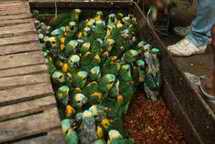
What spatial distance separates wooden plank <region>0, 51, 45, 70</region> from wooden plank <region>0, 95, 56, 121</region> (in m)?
0.43

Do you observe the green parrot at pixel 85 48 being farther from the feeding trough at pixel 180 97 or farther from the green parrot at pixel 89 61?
the feeding trough at pixel 180 97

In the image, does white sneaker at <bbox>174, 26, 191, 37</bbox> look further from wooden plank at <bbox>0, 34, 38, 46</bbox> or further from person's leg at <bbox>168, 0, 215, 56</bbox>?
wooden plank at <bbox>0, 34, 38, 46</bbox>

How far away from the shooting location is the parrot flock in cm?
224

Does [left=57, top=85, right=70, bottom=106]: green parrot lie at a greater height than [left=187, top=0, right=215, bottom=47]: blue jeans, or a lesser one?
lesser

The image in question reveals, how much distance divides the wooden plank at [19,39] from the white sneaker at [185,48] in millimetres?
1097

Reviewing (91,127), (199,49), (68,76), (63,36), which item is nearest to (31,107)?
(91,127)

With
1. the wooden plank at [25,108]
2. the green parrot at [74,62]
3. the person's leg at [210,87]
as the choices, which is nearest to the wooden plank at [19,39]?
the green parrot at [74,62]

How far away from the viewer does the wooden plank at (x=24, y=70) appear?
2363 millimetres

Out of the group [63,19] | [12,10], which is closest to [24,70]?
[12,10]

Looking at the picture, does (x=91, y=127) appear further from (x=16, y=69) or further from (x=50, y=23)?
(x=50, y=23)

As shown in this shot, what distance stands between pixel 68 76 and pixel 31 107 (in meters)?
0.65

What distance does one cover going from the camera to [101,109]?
2.35m

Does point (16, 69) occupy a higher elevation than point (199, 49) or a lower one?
higher

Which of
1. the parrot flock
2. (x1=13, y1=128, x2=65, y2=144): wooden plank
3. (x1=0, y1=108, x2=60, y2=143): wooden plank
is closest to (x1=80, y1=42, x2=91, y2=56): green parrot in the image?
the parrot flock
